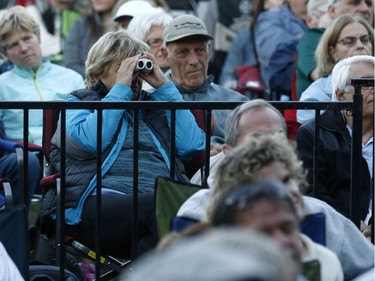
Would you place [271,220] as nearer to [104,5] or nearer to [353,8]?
[353,8]

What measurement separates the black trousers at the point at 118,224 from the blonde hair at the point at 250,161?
1.85 meters

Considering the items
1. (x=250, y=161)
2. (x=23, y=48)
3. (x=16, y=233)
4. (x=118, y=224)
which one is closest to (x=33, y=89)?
(x=23, y=48)

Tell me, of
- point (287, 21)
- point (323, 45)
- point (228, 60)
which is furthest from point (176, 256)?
point (228, 60)

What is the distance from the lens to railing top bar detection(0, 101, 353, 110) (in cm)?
586

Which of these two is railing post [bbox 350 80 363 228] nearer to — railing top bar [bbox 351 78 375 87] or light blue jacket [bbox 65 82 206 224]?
railing top bar [bbox 351 78 375 87]

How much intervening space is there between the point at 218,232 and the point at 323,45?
588 centimetres

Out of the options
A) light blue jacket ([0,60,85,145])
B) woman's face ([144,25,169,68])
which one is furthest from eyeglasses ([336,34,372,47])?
light blue jacket ([0,60,85,145])

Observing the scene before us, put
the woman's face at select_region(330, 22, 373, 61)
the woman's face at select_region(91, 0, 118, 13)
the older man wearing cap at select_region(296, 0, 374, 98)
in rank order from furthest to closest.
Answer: the woman's face at select_region(91, 0, 118, 13)
the older man wearing cap at select_region(296, 0, 374, 98)
the woman's face at select_region(330, 22, 373, 61)

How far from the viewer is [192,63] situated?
26.2 ft

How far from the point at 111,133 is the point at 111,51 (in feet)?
2.12

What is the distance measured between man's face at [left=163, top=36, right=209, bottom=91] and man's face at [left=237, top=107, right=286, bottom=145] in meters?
2.70

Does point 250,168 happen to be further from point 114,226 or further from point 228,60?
point 228,60

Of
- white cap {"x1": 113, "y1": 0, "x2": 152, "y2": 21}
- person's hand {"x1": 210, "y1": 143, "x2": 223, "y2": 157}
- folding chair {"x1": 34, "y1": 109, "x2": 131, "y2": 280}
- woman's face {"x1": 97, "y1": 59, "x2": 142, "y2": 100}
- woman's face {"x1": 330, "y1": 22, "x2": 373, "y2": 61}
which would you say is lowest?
folding chair {"x1": 34, "y1": 109, "x2": 131, "y2": 280}

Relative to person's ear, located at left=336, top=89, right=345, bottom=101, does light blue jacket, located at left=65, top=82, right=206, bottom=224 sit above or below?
below
